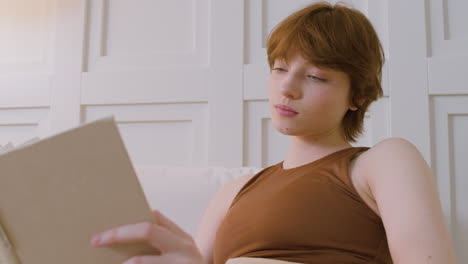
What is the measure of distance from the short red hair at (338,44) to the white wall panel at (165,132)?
0.64 meters

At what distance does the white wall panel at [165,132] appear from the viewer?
1.56m

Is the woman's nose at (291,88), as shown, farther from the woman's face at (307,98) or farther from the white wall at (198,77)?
the white wall at (198,77)

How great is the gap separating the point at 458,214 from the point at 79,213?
118cm

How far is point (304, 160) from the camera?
957 millimetres

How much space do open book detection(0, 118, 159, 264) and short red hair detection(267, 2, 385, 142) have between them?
52 cm

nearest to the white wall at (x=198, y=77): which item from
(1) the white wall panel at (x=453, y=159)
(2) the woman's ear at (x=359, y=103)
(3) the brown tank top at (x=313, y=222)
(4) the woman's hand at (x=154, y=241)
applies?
(1) the white wall panel at (x=453, y=159)

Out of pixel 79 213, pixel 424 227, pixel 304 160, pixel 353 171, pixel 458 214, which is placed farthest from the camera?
pixel 458 214

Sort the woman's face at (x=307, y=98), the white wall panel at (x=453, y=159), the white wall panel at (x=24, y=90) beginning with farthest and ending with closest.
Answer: the white wall panel at (x=24, y=90) → the white wall panel at (x=453, y=159) → the woman's face at (x=307, y=98)

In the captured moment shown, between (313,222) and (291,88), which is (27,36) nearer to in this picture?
(291,88)

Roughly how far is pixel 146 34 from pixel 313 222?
110cm

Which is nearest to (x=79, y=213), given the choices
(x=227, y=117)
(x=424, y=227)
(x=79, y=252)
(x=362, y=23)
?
(x=79, y=252)

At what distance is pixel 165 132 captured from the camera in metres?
1.60

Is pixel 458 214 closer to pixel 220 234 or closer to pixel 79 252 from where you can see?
pixel 220 234

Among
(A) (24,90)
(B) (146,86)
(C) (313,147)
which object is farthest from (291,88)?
(A) (24,90)
